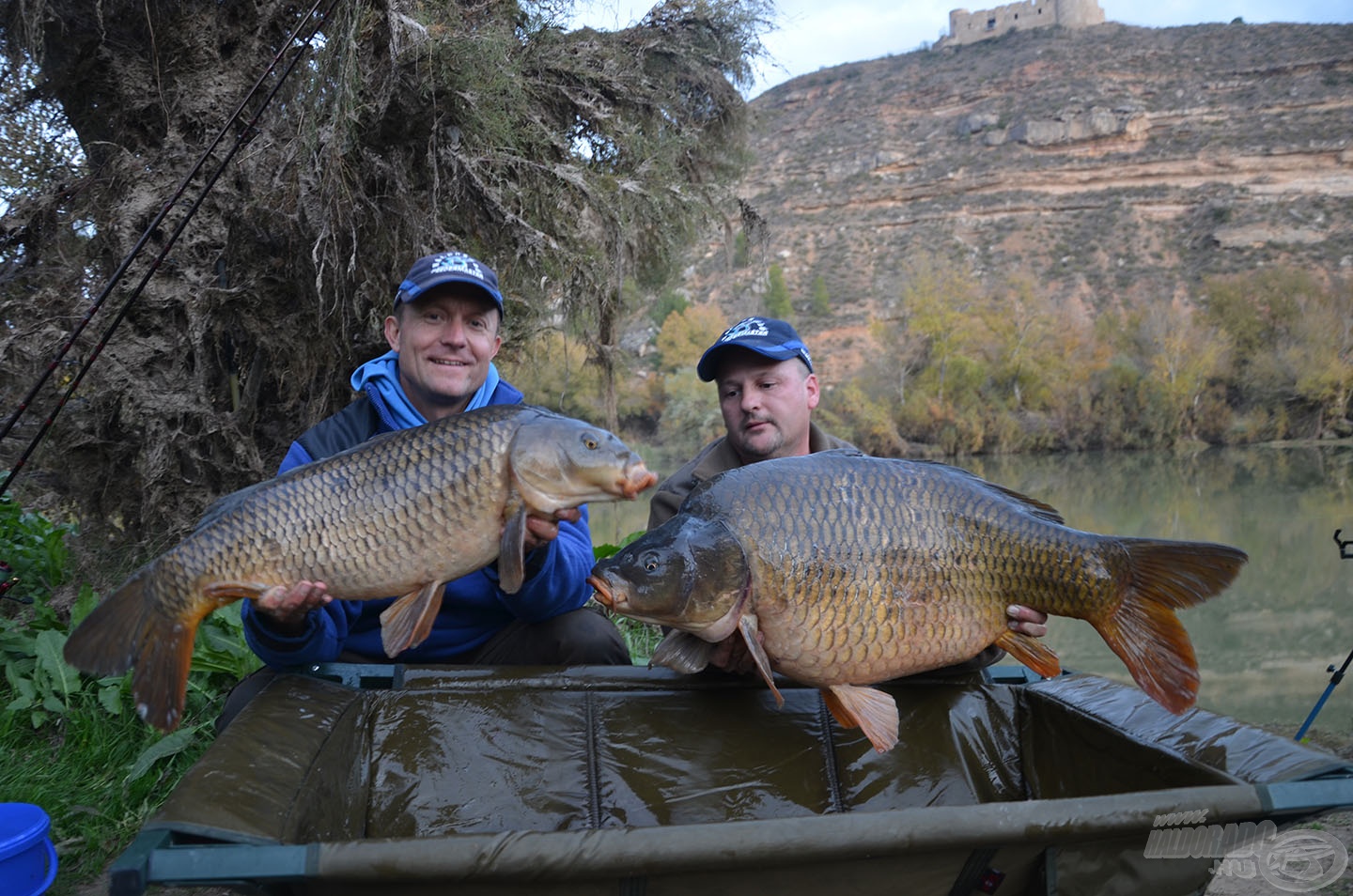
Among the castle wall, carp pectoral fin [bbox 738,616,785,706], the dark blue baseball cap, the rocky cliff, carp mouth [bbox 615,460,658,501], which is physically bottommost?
A: carp pectoral fin [bbox 738,616,785,706]

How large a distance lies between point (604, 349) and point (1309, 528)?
384 inches

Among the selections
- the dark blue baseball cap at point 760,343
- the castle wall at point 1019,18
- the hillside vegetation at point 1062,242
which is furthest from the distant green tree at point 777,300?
the castle wall at point 1019,18

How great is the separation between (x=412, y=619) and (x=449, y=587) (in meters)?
0.51

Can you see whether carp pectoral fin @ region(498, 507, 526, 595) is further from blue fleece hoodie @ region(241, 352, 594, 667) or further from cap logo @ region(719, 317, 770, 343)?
cap logo @ region(719, 317, 770, 343)

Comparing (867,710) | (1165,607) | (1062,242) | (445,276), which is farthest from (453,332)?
(1062,242)

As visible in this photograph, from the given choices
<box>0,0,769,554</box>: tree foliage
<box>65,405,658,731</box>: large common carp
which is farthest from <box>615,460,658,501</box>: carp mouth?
<box>0,0,769,554</box>: tree foliage

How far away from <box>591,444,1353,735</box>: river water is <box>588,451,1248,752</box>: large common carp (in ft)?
8.41

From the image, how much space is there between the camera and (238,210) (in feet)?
10.3

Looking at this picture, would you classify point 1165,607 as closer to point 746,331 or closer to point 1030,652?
point 1030,652

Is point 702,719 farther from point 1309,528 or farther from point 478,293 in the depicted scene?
point 1309,528

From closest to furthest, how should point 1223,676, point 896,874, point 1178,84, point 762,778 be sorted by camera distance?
1. point 896,874
2. point 762,778
3. point 1223,676
4. point 1178,84

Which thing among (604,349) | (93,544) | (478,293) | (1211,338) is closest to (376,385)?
(478,293)

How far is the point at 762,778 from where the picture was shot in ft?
5.62

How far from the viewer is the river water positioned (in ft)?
17.6
